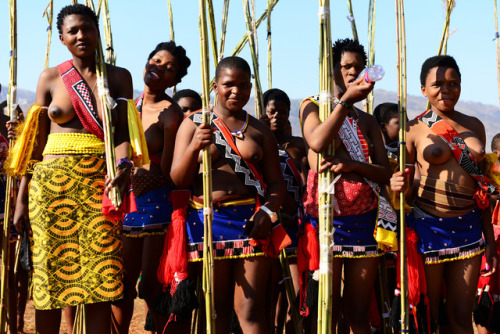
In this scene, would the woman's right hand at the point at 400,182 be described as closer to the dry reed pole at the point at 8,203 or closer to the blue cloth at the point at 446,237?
the blue cloth at the point at 446,237

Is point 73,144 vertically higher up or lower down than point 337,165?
higher up

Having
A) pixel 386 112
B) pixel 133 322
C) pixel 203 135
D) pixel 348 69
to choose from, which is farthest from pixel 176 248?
pixel 133 322

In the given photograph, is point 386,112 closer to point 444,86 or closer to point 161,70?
point 444,86

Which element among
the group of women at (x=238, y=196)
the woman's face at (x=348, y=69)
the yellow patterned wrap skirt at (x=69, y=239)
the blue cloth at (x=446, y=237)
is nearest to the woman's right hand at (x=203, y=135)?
the group of women at (x=238, y=196)

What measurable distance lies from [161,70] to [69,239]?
4.89 feet

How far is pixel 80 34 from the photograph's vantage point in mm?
3844

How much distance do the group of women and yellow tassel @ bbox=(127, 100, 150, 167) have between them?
0.15 ft

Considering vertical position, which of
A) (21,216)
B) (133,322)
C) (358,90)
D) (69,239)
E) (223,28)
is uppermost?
(223,28)

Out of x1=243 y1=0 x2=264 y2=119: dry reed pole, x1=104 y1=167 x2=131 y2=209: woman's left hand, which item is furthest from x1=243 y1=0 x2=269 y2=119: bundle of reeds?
x1=104 y1=167 x2=131 y2=209: woman's left hand

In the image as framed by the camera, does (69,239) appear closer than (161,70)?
Yes

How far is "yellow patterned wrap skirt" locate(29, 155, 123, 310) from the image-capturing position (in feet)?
12.4

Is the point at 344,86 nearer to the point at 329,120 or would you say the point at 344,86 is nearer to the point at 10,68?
the point at 329,120

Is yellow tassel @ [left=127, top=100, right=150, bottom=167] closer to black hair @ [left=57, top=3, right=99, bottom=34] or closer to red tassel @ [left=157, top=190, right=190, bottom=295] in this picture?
red tassel @ [left=157, top=190, right=190, bottom=295]

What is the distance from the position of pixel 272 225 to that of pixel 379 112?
2.06 m
